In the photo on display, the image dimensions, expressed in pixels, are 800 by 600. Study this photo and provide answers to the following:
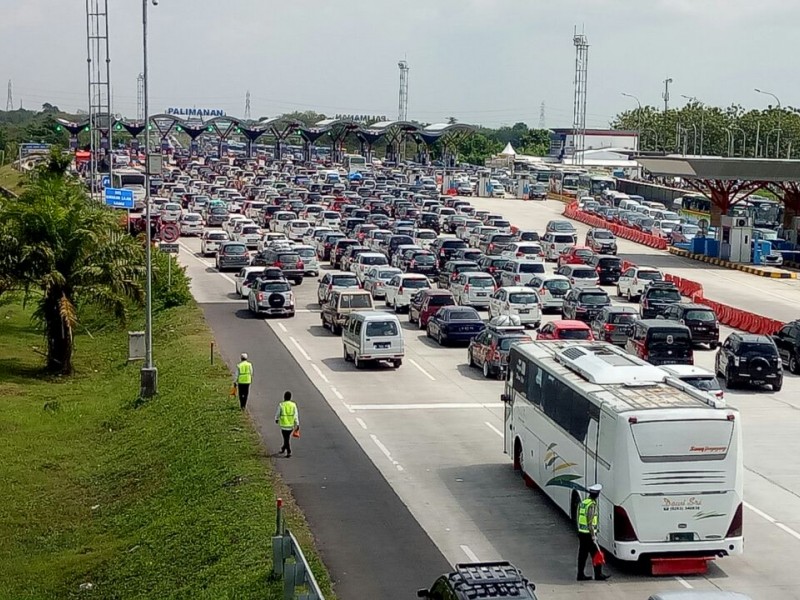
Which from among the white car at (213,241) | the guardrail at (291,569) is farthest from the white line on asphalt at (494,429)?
the white car at (213,241)

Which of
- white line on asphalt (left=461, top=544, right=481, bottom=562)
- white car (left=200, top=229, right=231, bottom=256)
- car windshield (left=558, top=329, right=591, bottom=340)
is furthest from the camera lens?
white car (left=200, top=229, right=231, bottom=256)

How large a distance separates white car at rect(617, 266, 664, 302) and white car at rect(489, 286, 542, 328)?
835 cm

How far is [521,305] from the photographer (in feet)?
152

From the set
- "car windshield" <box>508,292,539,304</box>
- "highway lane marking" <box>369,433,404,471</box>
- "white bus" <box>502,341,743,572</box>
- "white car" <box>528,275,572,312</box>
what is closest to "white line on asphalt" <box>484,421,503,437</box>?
"highway lane marking" <box>369,433,404,471</box>

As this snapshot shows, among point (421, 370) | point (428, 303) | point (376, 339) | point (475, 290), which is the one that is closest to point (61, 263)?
point (376, 339)

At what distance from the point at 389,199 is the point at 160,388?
64.7m

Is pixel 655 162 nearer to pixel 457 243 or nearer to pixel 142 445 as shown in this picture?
pixel 457 243

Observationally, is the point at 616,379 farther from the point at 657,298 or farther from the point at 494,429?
the point at 657,298

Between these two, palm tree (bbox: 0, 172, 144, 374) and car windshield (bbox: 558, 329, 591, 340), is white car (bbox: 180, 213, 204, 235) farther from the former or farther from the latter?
car windshield (bbox: 558, 329, 591, 340)

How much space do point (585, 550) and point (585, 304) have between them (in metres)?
28.6

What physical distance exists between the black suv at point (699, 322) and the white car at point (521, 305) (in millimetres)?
4918

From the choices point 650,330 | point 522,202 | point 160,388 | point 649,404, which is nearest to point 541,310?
point 650,330

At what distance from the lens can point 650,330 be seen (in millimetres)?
37281

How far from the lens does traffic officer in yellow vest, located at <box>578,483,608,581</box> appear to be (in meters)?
18.7
